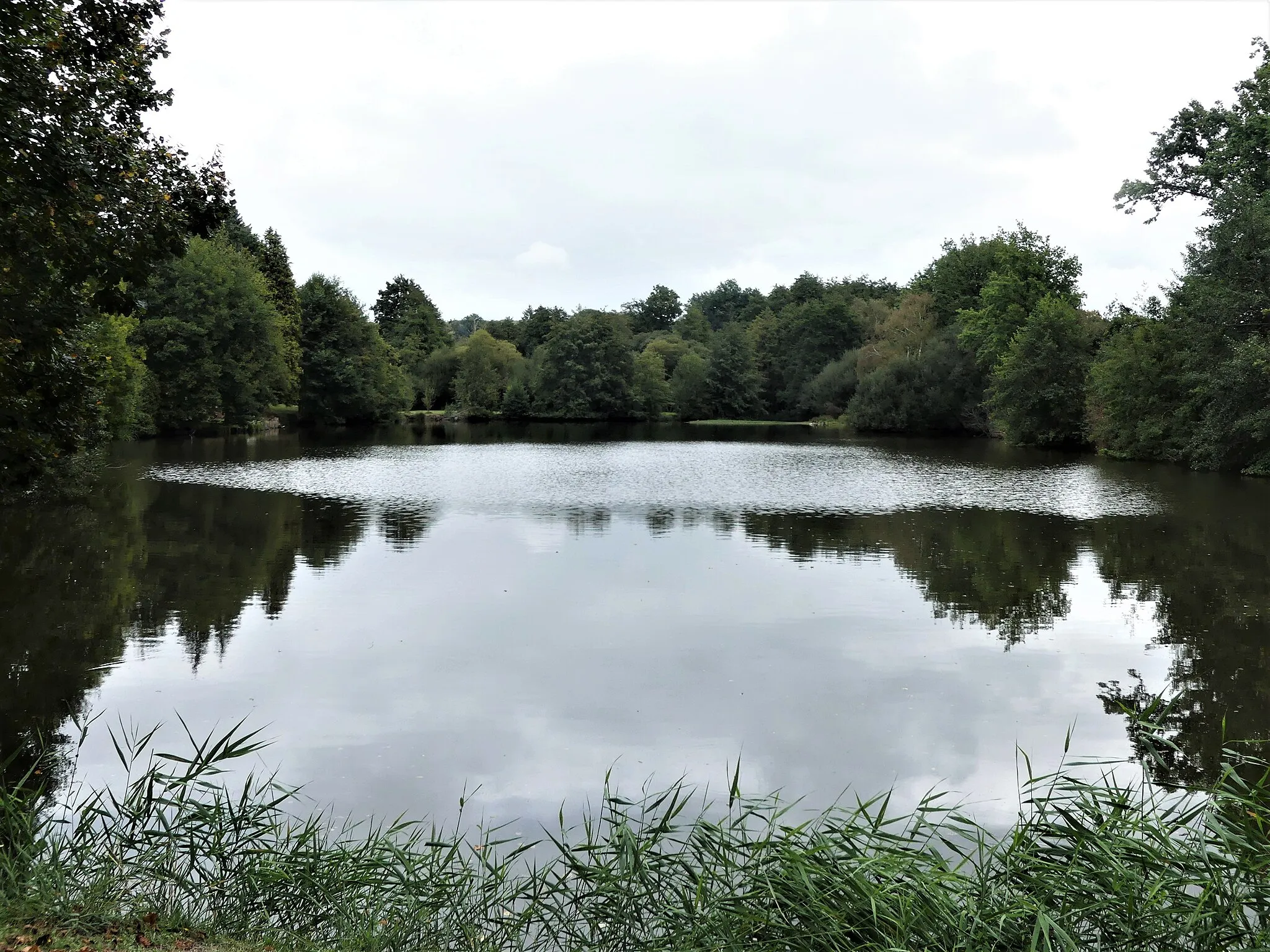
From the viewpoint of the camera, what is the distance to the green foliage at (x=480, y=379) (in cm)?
8169

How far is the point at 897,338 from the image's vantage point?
225ft

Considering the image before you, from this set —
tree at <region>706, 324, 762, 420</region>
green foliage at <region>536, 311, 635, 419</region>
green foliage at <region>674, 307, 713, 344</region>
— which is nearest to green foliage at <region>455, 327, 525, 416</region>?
green foliage at <region>536, 311, 635, 419</region>

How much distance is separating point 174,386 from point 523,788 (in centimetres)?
4776

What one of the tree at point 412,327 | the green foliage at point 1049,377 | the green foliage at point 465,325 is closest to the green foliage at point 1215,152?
the green foliage at point 1049,377

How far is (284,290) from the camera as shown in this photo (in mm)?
63375

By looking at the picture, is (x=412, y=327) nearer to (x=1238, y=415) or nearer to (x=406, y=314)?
(x=406, y=314)

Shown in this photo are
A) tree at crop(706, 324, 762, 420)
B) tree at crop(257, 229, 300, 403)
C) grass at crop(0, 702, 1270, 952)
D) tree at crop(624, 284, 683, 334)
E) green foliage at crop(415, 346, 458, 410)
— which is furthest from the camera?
tree at crop(624, 284, 683, 334)

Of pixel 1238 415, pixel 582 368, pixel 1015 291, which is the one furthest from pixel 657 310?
pixel 1238 415

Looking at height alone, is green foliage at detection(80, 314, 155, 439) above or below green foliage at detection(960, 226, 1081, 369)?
below

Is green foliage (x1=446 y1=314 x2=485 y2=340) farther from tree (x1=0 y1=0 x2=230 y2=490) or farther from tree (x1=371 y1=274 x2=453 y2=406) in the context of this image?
tree (x1=0 y1=0 x2=230 y2=490)

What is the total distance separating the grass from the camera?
4.30 m

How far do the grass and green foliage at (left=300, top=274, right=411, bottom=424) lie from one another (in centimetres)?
6352

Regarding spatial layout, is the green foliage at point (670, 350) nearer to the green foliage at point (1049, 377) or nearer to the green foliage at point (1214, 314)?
the green foliage at point (1049, 377)

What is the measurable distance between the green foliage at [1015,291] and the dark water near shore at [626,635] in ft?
106
